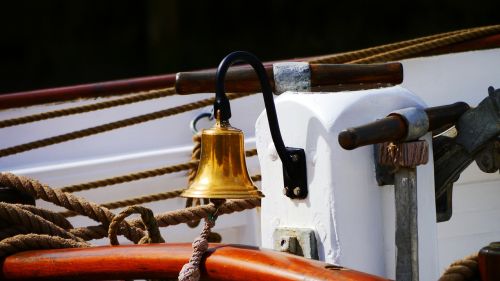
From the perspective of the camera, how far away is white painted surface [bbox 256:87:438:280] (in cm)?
165

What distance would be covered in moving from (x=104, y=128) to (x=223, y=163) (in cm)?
125

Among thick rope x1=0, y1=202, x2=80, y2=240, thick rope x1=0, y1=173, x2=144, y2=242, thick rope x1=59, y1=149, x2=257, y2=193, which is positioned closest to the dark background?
thick rope x1=59, y1=149, x2=257, y2=193

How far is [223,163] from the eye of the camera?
1647 millimetres

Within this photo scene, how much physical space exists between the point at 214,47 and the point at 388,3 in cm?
164

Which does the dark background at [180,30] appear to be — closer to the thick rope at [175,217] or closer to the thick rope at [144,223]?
the thick rope at [175,217]

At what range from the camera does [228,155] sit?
5.41ft

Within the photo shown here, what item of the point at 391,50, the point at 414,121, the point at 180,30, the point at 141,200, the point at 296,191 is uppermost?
the point at 180,30

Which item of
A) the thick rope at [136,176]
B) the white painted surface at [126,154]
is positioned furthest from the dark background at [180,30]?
the thick rope at [136,176]

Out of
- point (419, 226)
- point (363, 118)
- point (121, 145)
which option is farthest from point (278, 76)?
point (121, 145)

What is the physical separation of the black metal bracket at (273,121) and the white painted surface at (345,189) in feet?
0.04

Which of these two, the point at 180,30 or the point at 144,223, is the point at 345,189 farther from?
the point at 180,30

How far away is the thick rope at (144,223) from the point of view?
5.88 ft

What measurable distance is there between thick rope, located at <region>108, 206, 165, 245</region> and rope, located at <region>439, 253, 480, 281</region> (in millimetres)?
602

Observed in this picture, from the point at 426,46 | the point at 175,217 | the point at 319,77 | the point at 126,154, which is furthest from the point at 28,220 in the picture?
the point at 426,46
